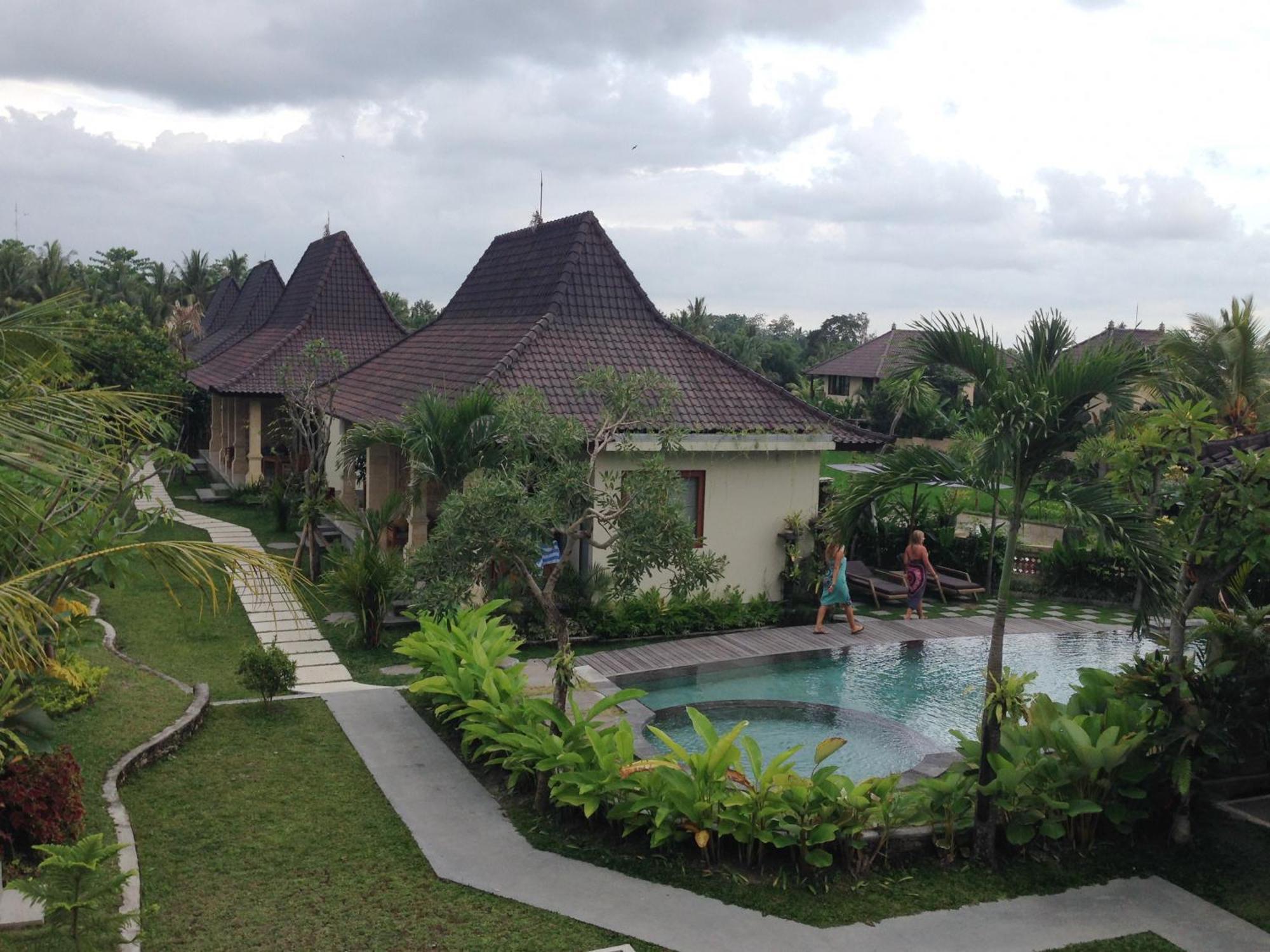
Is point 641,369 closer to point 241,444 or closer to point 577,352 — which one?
point 577,352

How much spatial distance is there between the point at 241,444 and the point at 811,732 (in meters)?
20.4

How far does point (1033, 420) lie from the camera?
789 cm

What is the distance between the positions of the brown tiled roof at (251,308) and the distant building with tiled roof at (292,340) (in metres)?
3.02

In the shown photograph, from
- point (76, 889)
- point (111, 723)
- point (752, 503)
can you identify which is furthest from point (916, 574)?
point (76, 889)

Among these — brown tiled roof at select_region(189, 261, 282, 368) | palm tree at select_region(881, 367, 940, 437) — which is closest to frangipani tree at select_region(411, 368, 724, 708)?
palm tree at select_region(881, 367, 940, 437)

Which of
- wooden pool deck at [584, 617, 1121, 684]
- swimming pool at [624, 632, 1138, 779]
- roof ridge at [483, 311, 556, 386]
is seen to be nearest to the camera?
swimming pool at [624, 632, 1138, 779]

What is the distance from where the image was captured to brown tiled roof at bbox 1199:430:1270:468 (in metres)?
8.84

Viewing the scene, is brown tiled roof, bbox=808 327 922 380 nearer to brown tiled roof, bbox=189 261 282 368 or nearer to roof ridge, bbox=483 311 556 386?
brown tiled roof, bbox=189 261 282 368

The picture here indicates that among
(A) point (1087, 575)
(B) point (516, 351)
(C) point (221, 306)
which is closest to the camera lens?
(B) point (516, 351)

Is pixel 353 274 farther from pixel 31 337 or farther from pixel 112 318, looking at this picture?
pixel 31 337

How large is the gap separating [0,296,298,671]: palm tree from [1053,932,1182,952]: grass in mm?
5452

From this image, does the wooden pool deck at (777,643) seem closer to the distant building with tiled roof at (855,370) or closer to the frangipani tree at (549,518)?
the frangipani tree at (549,518)

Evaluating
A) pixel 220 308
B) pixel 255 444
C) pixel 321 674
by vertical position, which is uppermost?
pixel 220 308

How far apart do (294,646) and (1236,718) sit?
10.7 m
